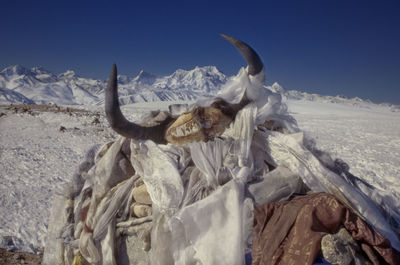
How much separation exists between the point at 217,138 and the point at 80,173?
166 cm

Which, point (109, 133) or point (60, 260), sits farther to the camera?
point (109, 133)

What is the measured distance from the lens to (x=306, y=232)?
1.97m

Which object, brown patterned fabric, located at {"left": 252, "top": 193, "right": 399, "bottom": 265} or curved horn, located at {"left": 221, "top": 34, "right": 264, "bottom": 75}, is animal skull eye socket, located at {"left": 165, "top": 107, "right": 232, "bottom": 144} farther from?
brown patterned fabric, located at {"left": 252, "top": 193, "right": 399, "bottom": 265}

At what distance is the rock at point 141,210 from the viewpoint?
8.75 feet

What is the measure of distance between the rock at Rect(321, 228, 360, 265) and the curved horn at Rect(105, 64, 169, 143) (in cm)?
164

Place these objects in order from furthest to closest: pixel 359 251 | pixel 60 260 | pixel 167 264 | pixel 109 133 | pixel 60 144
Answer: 1. pixel 109 133
2. pixel 60 144
3. pixel 60 260
4. pixel 167 264
5. pixel 359 251

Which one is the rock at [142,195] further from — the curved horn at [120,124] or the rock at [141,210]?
the curved horn at [120,124]

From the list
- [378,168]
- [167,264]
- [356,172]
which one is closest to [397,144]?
[378,168]

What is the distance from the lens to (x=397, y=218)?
2.64m

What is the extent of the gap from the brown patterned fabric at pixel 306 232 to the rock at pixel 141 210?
0.93 meters

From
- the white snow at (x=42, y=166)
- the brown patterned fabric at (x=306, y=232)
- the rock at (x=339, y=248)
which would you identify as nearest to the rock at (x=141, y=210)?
the brown patterned fabric at (x=306, y=232)

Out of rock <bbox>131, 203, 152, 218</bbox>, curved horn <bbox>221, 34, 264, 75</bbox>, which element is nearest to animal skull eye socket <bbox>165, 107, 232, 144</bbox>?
curved horn <bbox>221, 34, 264, 75</bbox>

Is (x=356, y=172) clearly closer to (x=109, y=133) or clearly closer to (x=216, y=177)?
(x=216, y=177)

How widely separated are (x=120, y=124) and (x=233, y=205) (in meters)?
1.18
